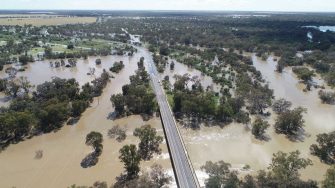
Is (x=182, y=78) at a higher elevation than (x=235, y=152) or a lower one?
higher

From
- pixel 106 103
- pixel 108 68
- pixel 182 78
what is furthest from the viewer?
pixel 108 68

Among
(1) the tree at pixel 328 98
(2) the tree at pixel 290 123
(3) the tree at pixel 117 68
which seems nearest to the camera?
(2) the tree at pixel 290 123

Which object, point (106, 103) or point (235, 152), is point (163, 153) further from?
point (106, 103)

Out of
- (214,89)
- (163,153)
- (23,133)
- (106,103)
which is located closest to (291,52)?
(214,89)

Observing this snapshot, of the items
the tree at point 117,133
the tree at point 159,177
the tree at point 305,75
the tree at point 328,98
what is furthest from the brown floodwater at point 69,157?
the tree at point 305,75

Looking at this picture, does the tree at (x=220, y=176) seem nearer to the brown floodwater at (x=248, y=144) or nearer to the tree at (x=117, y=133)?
the brown floodwater at (x=248, y=144)

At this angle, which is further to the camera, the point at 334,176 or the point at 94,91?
the point at 94,91

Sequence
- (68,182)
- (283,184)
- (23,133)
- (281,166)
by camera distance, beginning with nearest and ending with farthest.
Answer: (283,184), (281,166), (68,182), (23,133)

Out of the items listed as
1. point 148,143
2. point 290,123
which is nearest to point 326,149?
point 290,123
